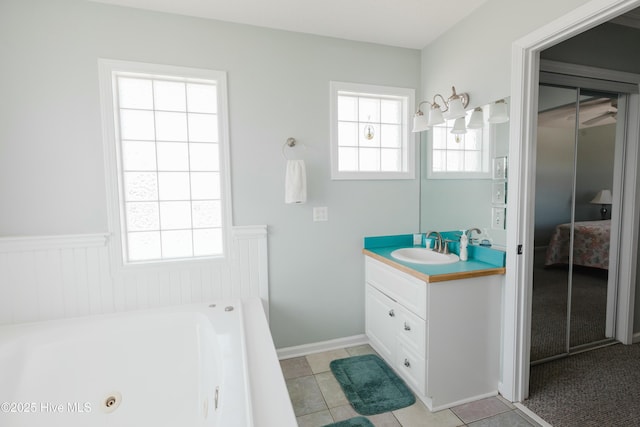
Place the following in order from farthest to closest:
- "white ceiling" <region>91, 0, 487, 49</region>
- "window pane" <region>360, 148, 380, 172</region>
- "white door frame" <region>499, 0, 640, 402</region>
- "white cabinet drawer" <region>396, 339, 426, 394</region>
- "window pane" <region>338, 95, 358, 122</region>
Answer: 1. "window pane" <region>360, 148, 380, 172</region>
2. "window pane" <region>338, 95, 358, 122</region>
3. "white ceiling" <region>91, 0, 487, 49</region>
4. "white cabinet drawer" <region>396, 339, 426, 394</region>
5. "white door frame" <region>499, 0, 640, 402</region>

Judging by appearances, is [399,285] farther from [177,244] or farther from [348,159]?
[177,244]

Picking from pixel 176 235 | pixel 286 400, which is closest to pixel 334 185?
pixel 176 235

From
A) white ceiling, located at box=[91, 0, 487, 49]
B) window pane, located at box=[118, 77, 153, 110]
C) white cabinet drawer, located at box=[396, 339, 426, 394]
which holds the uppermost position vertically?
white ceiling, located at box=[91, 0, 487, 49]

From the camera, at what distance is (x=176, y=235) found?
7.60 feet

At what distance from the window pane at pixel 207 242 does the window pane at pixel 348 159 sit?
1.14 m

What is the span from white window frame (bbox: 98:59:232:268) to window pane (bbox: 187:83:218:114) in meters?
0.07

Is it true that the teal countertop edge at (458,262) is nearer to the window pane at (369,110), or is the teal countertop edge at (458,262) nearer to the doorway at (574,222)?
the doorway at (574,222)

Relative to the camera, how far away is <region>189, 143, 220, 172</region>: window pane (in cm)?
230

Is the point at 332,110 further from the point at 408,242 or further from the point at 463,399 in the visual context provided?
the point at 463,399

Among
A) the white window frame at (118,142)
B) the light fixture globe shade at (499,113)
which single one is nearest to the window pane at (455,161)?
the light fixture globe shade at (499,113)

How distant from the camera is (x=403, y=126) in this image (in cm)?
270

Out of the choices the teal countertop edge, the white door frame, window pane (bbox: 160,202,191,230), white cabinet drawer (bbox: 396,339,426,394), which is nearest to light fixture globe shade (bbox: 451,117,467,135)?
the white door frame

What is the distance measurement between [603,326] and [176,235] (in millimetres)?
3612

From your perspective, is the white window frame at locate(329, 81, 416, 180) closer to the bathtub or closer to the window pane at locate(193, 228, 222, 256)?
the window pane at locate(193, 228, 222, 256)
